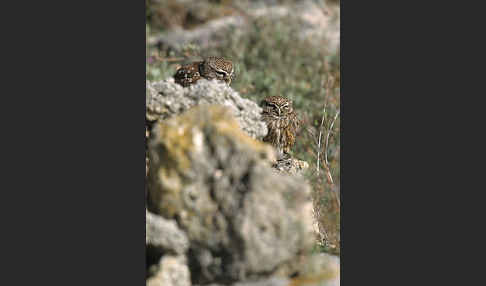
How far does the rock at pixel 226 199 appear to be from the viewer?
13.6 ft

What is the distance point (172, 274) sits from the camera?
4.38 m

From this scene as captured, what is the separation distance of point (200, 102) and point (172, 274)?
4.82 feet

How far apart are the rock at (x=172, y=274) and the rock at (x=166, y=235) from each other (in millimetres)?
78

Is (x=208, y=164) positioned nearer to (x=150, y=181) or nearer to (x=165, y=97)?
(x=150, y=181)

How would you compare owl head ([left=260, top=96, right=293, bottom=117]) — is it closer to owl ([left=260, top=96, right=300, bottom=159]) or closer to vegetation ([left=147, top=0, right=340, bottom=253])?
owl ([left=260, top=96, right=300, bottom=159])

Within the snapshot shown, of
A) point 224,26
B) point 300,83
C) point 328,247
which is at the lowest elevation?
point 328,247

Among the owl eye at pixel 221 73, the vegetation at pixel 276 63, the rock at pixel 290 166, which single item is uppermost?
the vegetation at pixel 276 63

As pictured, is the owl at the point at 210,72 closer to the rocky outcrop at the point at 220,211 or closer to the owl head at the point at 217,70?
the owl head at the point at 217,70

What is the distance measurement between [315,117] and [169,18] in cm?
518

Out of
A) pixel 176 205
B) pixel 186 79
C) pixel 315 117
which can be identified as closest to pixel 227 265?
pixel 176 205

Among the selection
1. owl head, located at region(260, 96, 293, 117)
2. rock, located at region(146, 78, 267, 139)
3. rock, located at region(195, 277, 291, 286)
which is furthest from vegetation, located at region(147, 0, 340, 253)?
rock, located at region(195, 277, 291, 286)

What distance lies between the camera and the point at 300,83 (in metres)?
11.7

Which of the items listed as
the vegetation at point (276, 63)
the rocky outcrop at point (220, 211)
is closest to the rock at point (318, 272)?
the rocky outcrop at point (220, 211)

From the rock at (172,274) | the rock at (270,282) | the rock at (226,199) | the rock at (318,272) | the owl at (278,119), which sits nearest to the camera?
the rock at (226,199)
